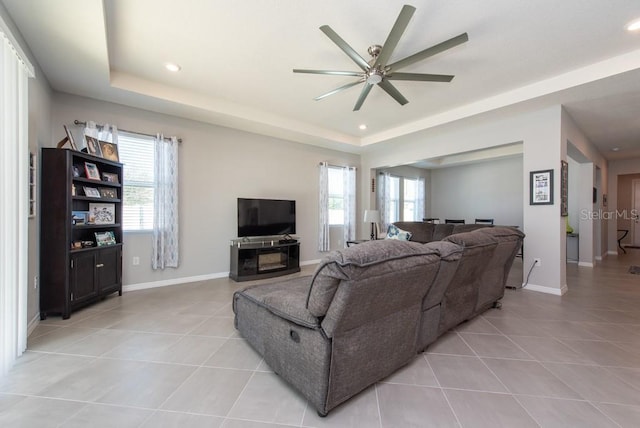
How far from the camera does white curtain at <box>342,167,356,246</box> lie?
6.30 metres

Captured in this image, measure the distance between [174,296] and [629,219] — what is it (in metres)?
12.3

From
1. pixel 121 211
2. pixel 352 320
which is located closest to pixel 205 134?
pixel 121 211

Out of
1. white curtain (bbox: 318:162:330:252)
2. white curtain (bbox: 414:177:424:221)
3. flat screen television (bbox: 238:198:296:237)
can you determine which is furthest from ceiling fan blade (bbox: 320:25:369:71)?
white curtain (bbox: 414:177:424:221)

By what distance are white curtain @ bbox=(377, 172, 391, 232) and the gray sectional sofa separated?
16.6 ft

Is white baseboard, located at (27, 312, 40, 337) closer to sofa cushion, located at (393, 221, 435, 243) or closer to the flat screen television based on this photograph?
the flat screen television

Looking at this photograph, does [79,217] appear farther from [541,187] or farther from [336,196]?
[541,187]

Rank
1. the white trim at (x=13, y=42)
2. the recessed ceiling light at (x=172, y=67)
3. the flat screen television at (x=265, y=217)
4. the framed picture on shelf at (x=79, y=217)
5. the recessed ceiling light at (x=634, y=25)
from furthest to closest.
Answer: the flat screen television at (x=265, y=217)
the recessed ceiling light at (x=172, y=67)
the framed picture on shelf at (x=79, y=217)
the recessed ceiling light at (x=634, y=25)
the white trim at (x=13, y=42)

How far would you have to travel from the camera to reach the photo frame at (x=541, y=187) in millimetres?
3684

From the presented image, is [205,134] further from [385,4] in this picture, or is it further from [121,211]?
[385,4]

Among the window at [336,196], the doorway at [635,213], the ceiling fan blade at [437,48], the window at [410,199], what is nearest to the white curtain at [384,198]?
the window at [410,199]

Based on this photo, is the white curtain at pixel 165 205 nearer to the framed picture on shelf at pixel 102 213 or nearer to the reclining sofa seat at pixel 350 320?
the framed picture on shelf at pixel 102 213

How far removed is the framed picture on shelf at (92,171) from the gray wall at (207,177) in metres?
0.69

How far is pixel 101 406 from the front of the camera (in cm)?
151

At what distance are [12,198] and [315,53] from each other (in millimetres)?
2911
